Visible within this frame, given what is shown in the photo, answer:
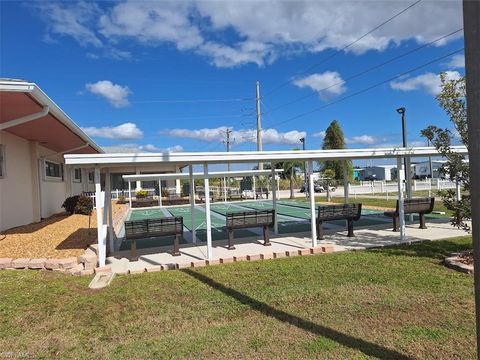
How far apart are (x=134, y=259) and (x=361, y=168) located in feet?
319

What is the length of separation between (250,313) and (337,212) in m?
6.25

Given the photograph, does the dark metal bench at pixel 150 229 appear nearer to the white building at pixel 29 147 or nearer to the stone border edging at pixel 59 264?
the stone border edging at pixel 59 264

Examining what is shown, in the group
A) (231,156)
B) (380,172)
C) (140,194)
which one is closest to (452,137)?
(231,156)

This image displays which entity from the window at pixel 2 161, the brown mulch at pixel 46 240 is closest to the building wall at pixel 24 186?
the window at pixel 2 161

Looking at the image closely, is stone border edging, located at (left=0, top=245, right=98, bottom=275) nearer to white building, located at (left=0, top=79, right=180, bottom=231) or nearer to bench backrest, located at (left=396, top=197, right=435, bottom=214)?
white building, located at (left=0, top=79, right=180, bottom=231)

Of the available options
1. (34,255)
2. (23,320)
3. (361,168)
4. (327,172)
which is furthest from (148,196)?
(361,168)

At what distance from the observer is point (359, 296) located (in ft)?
17.5

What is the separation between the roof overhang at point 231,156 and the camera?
23.7 feet

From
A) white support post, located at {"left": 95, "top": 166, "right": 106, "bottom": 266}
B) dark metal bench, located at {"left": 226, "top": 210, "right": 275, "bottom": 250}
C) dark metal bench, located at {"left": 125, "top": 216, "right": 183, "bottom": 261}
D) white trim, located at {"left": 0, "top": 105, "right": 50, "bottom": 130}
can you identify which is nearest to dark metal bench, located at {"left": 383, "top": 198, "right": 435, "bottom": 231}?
dark metal bench, located at {"left": 226, "top": 210, "right": 275, "bottom": 250}

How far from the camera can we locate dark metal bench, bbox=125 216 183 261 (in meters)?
8.44

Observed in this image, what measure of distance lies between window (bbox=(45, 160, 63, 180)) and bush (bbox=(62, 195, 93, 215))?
1291mm

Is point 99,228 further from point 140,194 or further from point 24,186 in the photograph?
point 140,194

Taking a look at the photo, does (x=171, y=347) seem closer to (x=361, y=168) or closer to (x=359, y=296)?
(x=359, y=296)

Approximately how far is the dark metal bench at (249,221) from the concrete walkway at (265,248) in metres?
0.30
